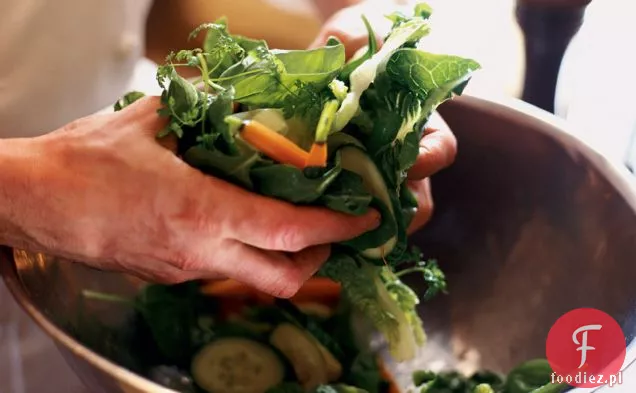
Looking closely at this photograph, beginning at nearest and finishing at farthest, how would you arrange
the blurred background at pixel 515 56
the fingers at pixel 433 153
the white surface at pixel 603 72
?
the fingers at pixel 433 153, the blurred background at pixel 515 56, the white surface at pixel 603 72

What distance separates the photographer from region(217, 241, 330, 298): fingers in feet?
1.48

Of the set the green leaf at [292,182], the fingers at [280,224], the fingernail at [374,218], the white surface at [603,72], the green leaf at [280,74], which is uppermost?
the green leaf at [280,74]

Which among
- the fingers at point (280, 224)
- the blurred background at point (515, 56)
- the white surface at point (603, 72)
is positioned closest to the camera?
the fingers at point (280, 224)

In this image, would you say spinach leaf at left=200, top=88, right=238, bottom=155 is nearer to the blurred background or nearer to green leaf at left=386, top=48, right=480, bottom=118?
green leaf at left=386, top=48, right=480, bottom=118

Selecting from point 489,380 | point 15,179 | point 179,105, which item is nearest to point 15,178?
point 15,179

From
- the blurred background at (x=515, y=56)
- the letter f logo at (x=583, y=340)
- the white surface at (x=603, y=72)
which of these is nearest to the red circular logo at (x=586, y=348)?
the letter f logo at (x=583, y=340)

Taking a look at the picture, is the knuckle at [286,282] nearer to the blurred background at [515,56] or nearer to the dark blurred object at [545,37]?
the blurred background at [515,56]

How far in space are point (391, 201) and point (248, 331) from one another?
185 mm

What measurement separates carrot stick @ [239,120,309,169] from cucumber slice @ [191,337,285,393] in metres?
0.19

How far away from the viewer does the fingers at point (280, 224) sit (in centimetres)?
43

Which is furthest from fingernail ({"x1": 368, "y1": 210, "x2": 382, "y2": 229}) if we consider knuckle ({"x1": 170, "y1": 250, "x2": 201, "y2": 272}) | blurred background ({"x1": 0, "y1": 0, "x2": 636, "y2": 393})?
blurred background ({"x1": 0, "y1": 0, "x2": 636, "y2": 393})

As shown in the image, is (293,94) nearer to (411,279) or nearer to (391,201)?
(391,201)


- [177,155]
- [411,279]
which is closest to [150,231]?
[177,155]

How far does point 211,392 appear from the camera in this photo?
566 millimetres
